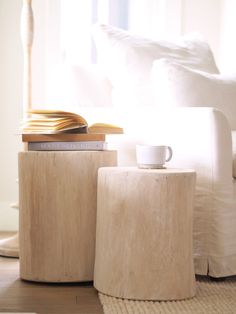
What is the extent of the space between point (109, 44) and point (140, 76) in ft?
0.70

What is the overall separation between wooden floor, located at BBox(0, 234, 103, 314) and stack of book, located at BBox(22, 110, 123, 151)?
47cm

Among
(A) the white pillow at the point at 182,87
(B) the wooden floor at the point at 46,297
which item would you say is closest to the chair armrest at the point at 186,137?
(A) the white pillow at the point at 182,87

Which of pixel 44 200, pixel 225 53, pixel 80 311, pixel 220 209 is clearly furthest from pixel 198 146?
pixel 225 53

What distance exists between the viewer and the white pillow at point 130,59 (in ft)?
9.25

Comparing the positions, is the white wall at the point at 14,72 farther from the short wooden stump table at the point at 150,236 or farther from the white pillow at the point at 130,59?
the short wooden stump table at the point at 150,236

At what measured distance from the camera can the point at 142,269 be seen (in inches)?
78.6

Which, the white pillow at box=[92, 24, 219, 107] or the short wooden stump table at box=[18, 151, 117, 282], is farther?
the white pillow at box=[92, 24, 219, 107]

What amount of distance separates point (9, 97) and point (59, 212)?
1535 millimetres

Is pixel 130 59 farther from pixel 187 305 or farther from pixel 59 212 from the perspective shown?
pixel 187 305

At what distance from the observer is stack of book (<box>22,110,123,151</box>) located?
2236 mm

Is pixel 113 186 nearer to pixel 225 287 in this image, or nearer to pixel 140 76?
pixel 225 287

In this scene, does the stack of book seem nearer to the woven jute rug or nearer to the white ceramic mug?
the white ceramic mug

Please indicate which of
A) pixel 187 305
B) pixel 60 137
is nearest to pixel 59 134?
pixel 60 137

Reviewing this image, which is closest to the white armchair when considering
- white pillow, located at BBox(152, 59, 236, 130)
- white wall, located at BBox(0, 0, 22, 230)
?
white pillow, located at BBox(152, 59, 236, 130)
